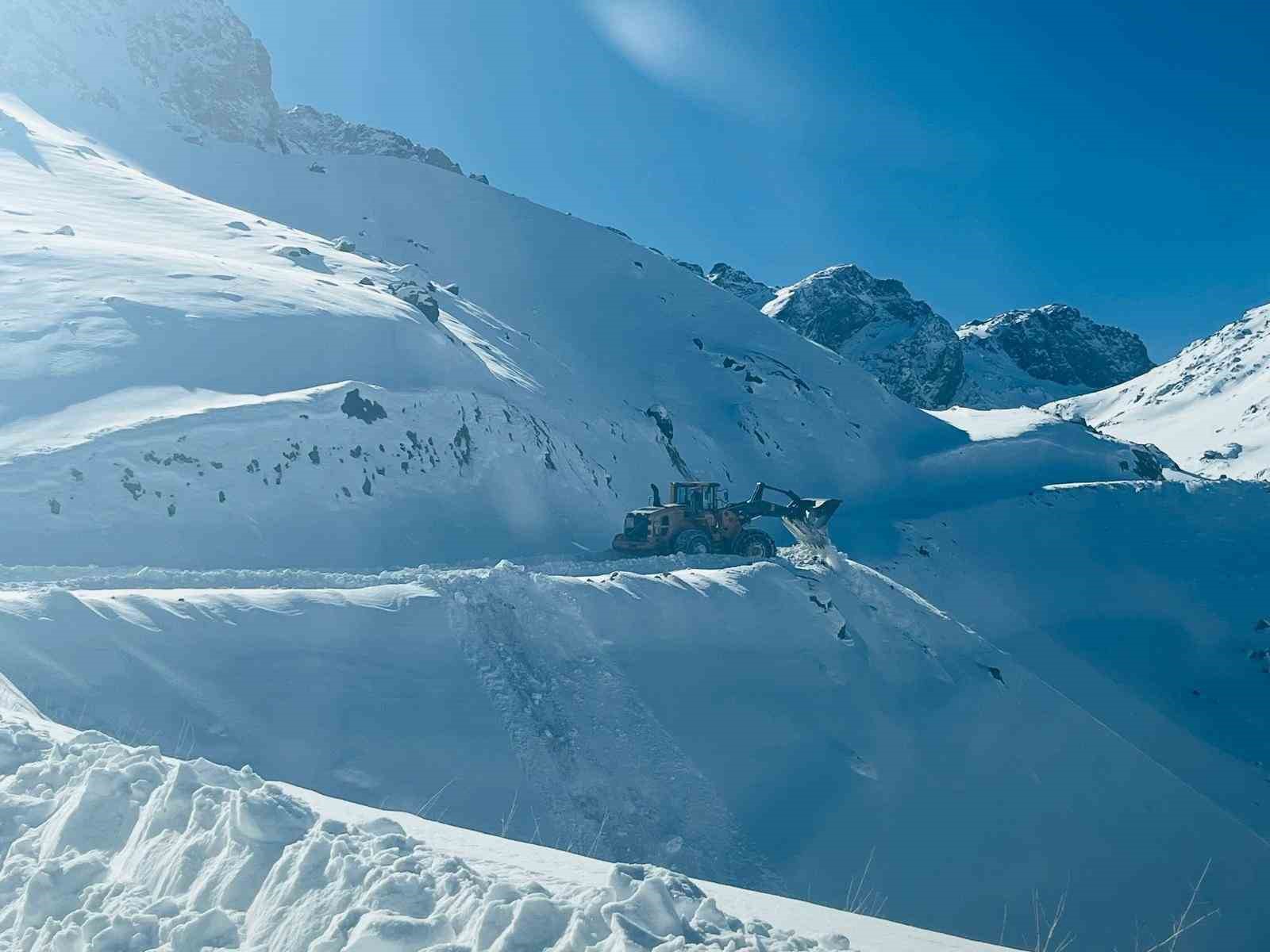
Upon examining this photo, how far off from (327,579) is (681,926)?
43.5 feet

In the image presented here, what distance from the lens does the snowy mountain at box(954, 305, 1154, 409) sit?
145500 millimetres

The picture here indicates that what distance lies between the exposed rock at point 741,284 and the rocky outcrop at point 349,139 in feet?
166

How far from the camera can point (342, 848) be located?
222 inches

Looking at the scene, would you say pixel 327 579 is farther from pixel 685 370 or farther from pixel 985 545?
pixel 685 370

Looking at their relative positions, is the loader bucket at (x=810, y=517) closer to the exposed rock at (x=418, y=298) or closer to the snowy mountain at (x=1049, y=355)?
the exposed rock at (x=418, y=298)

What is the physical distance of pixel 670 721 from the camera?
15.4 m

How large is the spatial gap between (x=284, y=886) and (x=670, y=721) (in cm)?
1047

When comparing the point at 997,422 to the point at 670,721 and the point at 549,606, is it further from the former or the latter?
the point at 670,721

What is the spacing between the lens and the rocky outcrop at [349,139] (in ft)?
267

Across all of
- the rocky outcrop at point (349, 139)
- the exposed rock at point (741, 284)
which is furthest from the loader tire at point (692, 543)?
the exposed rock at point (741, 284)

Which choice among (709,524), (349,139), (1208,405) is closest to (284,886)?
(709,524)

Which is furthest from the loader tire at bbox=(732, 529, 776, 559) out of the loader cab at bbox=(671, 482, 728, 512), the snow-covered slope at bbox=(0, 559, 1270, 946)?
the snow-covered slope at bbox=(0, 559, 1270, 946)

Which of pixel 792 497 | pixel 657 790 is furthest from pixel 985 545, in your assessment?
pixel 657 790

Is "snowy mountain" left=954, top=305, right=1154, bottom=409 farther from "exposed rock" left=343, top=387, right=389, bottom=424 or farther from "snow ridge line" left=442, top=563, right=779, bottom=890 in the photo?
"snow ridge line" left=442, top=563, right=779, bottom=890
